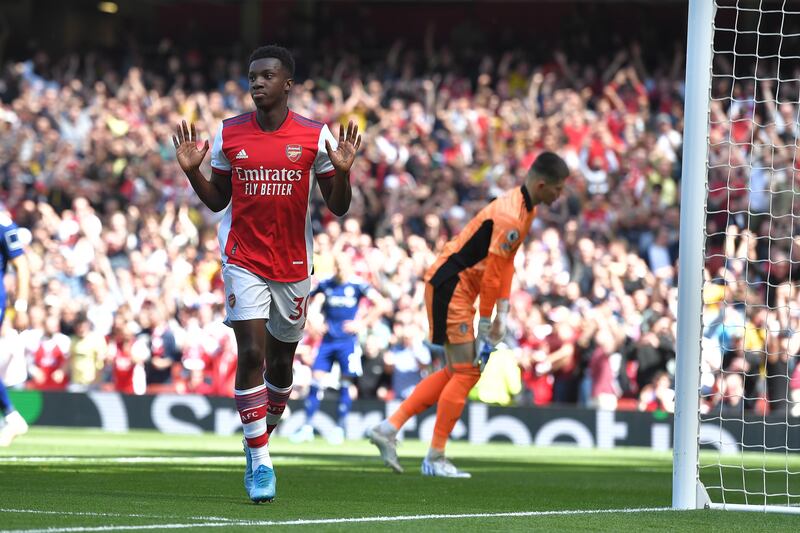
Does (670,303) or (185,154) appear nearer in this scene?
(185,154)

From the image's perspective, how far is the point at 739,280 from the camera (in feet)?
61.5

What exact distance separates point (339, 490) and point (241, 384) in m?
1.57

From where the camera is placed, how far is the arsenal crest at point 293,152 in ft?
24.9

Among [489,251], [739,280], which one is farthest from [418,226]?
[489,251]

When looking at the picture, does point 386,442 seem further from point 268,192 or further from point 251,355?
point 268,192

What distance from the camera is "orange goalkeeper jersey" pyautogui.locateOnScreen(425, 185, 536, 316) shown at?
10.3m

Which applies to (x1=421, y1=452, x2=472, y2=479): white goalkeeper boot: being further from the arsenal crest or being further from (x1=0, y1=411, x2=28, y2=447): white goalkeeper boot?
(x1=0, y1=411, x2=28, y2=447): white goalkeeper boot

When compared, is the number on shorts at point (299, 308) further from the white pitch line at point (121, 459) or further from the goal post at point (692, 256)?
the white pitch line at point (121, 459)

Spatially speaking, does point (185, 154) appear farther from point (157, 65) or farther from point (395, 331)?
point (157, 65)

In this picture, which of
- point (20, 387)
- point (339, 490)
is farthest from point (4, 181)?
point (339, 490)

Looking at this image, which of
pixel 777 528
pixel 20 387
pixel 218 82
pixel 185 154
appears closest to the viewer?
pixel 777 528

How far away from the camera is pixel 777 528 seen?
6879 mm

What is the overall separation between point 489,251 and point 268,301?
3.07m

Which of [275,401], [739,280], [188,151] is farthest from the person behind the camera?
[739,280]
